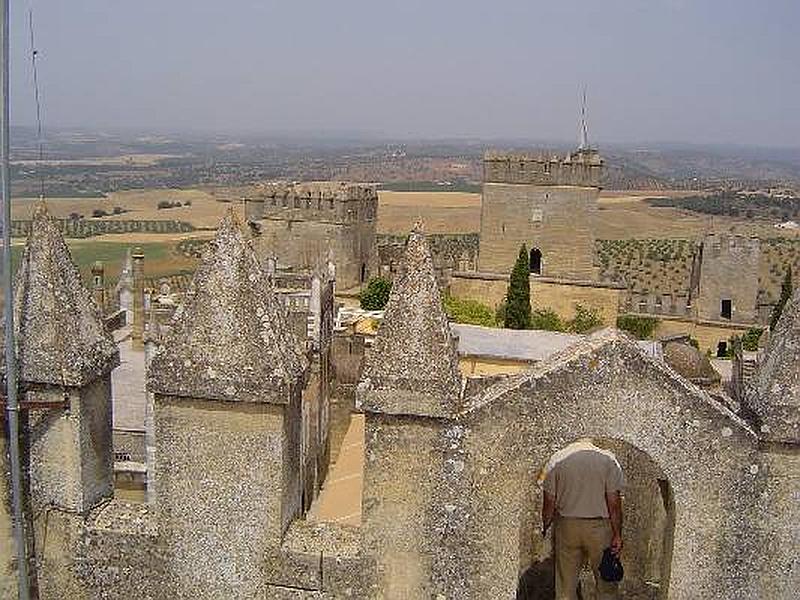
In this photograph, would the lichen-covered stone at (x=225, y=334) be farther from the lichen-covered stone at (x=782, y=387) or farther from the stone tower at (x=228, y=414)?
the lichen-covered stone at (x=782, y=387)

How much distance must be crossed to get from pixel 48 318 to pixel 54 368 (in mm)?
427

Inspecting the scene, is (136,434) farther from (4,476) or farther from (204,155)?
(204,155)

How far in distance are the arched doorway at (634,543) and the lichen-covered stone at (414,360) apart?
Result: 253cm

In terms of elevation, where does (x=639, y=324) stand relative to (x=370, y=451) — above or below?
below

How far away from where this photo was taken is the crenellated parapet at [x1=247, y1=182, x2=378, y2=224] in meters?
44.0

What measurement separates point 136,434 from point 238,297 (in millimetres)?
8591

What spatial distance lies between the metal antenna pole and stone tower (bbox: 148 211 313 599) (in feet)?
3.52

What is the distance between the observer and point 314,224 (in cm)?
4438

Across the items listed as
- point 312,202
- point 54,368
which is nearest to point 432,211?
point 312,202

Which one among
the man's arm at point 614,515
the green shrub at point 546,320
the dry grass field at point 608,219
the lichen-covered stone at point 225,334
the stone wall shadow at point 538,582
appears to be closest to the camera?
the lichen-covered stone at point 225,334

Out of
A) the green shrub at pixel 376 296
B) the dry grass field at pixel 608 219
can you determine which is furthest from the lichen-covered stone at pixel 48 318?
the dry grass field at pixel 608 219

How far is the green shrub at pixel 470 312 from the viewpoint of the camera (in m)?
33.3

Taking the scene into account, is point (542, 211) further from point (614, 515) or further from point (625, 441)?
point (625, 441)

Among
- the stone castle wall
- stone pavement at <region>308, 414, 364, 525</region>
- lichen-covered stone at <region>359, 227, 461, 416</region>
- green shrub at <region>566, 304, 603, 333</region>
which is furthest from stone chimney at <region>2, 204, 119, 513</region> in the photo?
the stone castle wall
